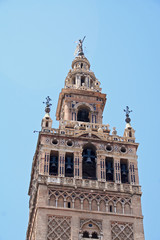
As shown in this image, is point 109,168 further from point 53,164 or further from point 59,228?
point 59,228

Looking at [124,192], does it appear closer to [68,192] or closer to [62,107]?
[68,192]

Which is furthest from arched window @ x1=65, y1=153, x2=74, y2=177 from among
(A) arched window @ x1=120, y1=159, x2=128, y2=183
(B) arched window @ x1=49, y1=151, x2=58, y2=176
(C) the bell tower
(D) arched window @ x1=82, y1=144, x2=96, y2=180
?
(A) arched window @ x1=120, y1=159, x2=128, y2=183

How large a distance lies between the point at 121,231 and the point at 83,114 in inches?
525

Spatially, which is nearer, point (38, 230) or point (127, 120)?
point (38, 230)

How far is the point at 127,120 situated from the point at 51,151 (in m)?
7.64

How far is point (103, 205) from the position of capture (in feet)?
141

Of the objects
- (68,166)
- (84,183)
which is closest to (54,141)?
(68,166)

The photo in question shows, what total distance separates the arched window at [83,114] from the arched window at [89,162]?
5.53 metres

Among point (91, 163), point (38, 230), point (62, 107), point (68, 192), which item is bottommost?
point (38, 230)

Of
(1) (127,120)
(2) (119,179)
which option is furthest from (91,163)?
(1) (127,120)

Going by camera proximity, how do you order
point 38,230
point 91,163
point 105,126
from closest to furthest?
point 38,230, point 91,163, point 105,126

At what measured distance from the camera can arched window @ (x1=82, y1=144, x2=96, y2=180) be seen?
1826 inches

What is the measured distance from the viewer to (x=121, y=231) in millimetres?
41812

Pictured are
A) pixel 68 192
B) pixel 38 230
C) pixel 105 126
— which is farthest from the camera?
pixel 105 126
